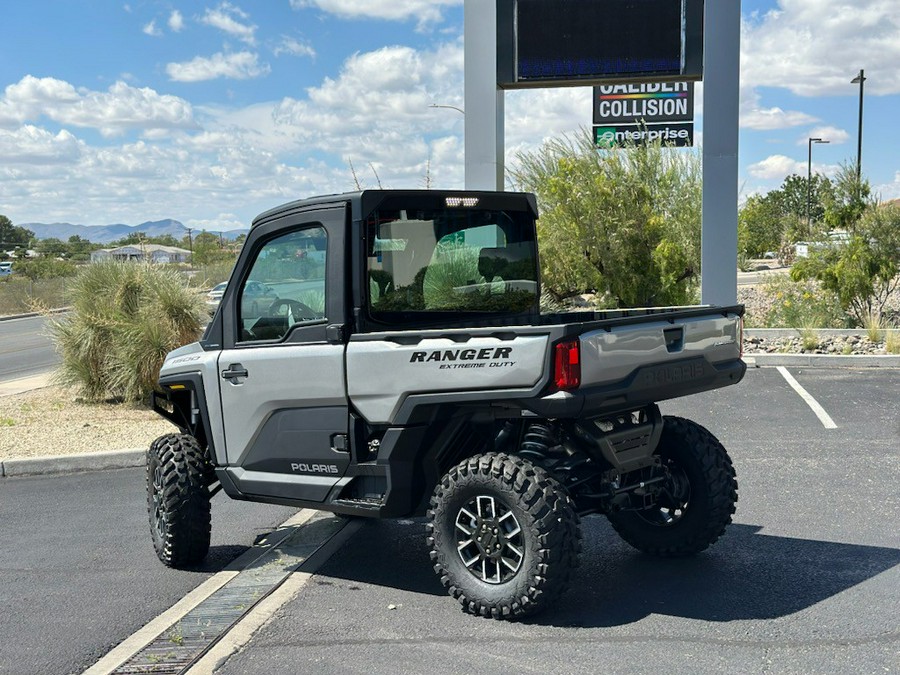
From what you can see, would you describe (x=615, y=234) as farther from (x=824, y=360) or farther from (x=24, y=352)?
(x=24, y=352)

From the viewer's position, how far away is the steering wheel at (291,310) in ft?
18.2

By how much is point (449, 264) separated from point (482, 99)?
11.3 metres

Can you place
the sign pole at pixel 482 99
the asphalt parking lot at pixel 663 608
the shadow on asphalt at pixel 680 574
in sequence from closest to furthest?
1. the asphalt parking lot at pixel 663 608
2. the shadow on asphalt at pixel 680 574
3. the sign pole at pixel 482 99

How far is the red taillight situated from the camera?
4.60 m

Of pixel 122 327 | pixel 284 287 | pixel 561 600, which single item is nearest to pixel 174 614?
pixel 284 287

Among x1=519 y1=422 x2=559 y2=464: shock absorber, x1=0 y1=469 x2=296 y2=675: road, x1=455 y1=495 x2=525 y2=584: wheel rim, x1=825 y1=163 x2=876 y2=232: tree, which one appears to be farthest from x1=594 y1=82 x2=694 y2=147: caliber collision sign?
x1=455 y1=495 x2=525 y2=584: wheel rim

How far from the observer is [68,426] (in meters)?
11.1

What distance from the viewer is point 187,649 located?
474cm

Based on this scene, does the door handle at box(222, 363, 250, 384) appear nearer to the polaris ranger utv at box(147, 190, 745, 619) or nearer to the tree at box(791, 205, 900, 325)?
the polaris ranger utv at box(147, 190, 745, 619)

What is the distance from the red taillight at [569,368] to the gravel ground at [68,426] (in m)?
6.30

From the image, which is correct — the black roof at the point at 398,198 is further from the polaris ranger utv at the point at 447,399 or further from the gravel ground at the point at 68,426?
the gravel ground at the point at 68,426

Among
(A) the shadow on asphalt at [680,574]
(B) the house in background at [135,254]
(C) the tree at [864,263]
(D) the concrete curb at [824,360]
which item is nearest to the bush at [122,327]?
(B) the house in background at [135,254]

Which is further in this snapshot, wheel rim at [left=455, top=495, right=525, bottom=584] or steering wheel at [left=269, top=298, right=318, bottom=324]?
steering wheel at [left=269, top=298, right=318, bottom=324]

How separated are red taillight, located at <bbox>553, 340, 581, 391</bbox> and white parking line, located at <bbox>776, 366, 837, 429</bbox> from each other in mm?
5935
